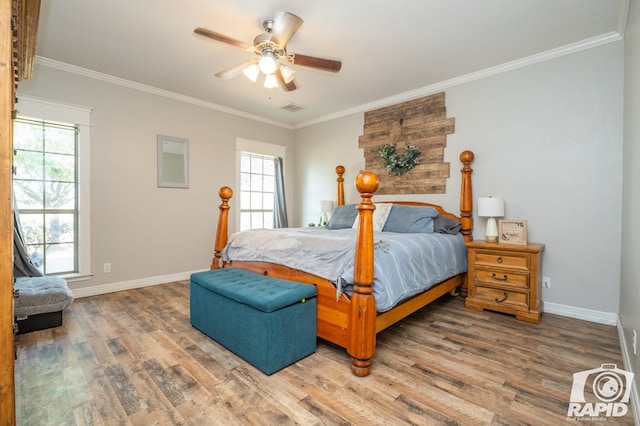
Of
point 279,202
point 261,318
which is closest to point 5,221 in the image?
point 261,318

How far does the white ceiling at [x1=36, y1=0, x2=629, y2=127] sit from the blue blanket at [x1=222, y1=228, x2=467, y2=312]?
1848 millimetres

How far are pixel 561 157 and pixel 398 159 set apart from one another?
1.76 metres

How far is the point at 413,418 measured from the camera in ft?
4.86

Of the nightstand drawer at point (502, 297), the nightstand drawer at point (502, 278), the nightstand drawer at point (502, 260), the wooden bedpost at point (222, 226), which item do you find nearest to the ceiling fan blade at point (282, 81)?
the wooden bedpost at point (222, 226)

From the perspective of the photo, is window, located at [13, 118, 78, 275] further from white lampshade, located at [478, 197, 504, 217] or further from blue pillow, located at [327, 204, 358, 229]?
white lampshade, located at [478, 197, 504, 217]

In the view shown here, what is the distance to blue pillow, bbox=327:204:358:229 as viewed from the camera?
3916 millimetres

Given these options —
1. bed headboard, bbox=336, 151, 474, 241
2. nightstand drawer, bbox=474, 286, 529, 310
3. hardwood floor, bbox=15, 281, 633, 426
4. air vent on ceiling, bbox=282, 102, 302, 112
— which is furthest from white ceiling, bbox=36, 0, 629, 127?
hardwood floor, bbox=15, 281, 633, 426

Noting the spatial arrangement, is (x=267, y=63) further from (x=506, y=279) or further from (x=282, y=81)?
(x=506, y=279)

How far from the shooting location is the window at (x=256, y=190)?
5.07 meters

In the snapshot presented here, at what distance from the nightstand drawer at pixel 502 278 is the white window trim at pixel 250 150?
3.60 metres

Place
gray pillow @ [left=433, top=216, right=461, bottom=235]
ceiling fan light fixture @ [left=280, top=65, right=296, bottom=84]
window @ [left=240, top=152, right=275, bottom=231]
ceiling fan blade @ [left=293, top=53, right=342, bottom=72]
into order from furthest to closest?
window @ [left=240, top=152, right=275, bottom=231]
gray pillow @ [left=433, top=216, right=461, bottom=235]
ceiling fan light fixture @ [left=280, top=65, right=296, bottom=84]
ceiling fan blade @ [left=293, top=53, right=342, bottom=72]

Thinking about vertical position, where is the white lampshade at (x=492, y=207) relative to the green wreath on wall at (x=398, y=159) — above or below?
below

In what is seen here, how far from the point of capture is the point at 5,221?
2.81ft

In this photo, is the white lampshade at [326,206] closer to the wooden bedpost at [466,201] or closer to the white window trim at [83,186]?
the wooden bedpost at [466,201]
